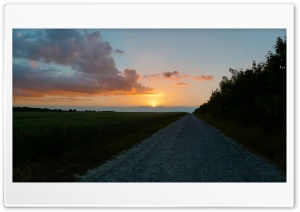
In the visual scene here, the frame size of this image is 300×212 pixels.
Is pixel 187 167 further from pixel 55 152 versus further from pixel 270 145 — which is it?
pixel 55 152

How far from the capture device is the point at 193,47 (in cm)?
1118

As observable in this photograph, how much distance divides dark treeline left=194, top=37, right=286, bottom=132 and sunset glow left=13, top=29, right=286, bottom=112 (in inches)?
75.7

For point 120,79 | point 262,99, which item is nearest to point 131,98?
point 120,79

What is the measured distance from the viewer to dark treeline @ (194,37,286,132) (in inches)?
483

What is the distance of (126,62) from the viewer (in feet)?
36.8

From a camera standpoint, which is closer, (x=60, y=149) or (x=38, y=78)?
(x=38, y=78)

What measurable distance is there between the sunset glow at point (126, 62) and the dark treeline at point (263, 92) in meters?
1.92

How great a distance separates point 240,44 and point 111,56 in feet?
16.3

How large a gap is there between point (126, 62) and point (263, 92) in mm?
10150

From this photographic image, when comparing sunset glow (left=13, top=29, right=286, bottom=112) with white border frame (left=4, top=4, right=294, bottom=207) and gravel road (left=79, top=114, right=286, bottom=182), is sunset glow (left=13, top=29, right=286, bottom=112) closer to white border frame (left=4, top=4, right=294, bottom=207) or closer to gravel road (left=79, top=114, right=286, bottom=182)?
white border frame (left=4, top=4, right=294, bottom=207)
